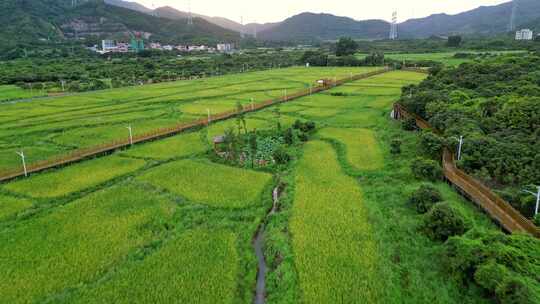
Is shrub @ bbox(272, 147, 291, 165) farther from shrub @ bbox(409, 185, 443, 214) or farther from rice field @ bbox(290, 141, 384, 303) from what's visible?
shrub @ bbox(409, 185, 443, 214)

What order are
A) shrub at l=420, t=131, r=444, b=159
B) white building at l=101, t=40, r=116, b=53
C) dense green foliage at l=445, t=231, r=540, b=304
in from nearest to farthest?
dense green foliage at l=445, t=231, r=540, b=304 < shrub at l=420, t=131, r=444, b=159 < white building at l=101, t=40, r=116, b=53

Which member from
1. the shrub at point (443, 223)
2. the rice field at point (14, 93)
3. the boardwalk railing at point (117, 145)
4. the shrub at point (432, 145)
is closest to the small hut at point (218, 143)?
the boardwalk railing at point (117, 145)

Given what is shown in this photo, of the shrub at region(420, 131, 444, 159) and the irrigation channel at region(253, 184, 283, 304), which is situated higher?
the shrub at region(420, 131, 444, 159)

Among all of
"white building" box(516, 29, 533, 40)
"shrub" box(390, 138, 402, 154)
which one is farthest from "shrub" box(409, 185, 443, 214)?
"white building" box(516, 29, 533, 40)

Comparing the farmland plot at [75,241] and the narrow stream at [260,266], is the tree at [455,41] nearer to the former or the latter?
the narrow stream at [260,266]

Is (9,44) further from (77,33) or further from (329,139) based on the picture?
(329,139)

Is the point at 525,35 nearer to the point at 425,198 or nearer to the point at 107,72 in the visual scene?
the point at 107,72
